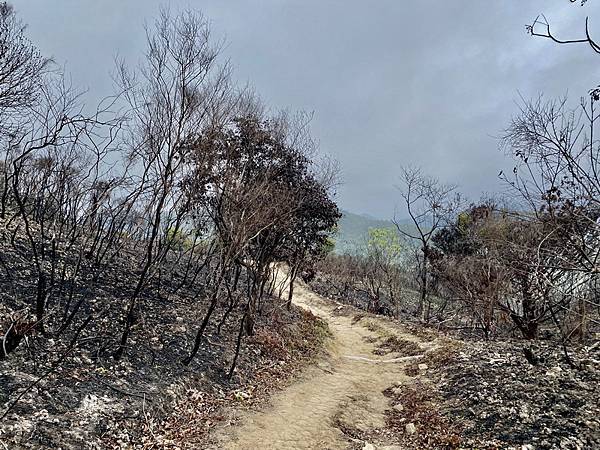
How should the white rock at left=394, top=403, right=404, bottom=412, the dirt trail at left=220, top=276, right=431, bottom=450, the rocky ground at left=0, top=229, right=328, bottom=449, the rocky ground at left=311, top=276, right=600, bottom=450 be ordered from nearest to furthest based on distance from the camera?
the rocky ground at left=0, top=229, right=328, bottom=449 < the rocky ground at left=311, top=276, right=600, bottom=450 < the dirt trail at left=220, top=276, right=431, bottom=450 < the white rock at left=394, top=403, right=404, bottom=412

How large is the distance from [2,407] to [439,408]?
6.49m

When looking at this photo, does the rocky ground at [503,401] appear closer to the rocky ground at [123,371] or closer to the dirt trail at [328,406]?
the dirt trail at [328,406]

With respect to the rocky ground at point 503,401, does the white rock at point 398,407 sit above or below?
below

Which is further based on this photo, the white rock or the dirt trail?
the white rock

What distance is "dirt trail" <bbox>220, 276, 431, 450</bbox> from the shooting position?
6.26 metres

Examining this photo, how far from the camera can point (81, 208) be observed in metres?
13.6

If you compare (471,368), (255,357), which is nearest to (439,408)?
(471,368)

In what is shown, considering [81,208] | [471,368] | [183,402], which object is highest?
[81,208]

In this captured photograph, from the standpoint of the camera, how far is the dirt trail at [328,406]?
6.26m

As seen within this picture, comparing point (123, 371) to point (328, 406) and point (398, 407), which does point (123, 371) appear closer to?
point (328, 406)

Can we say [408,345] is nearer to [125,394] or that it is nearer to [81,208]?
[125,394]

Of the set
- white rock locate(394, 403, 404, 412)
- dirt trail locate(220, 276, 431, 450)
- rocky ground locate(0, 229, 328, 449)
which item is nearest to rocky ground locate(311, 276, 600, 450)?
white rock locate(394, 403, 404, 412)

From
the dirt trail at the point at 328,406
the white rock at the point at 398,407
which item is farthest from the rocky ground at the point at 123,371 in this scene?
the white rock at the point at 398,407

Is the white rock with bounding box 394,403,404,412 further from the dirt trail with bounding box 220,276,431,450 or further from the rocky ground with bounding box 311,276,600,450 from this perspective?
the dirt trail with bounding box 220,276,431,450
